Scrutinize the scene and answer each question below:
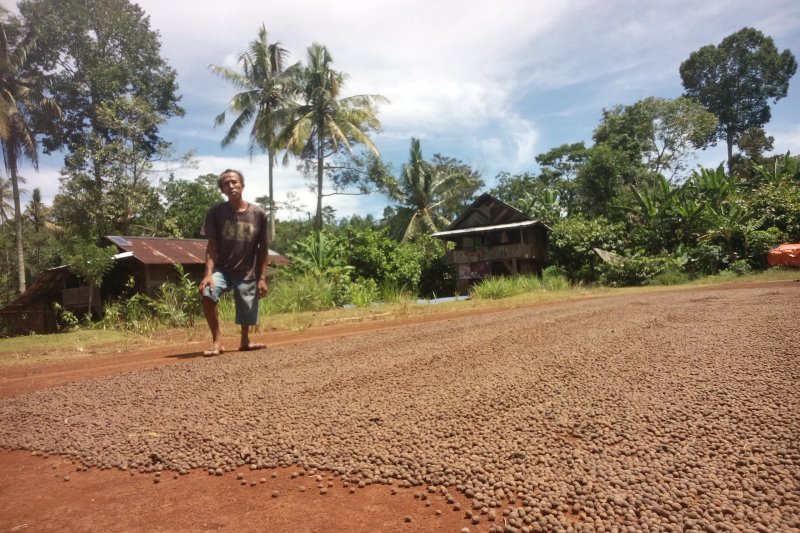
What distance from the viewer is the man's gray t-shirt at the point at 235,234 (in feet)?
15.5

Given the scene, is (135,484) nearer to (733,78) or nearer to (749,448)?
(749,448)

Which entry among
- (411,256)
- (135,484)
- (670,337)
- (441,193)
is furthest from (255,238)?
(441,193)

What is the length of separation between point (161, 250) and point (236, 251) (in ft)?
34.5

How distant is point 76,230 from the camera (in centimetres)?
2123

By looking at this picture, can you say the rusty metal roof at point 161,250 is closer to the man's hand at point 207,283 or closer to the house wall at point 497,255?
the man's hand at point 207,283

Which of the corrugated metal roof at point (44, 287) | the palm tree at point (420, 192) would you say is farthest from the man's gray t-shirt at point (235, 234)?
the palm tree at point (420, 192)

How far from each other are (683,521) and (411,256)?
21400mm

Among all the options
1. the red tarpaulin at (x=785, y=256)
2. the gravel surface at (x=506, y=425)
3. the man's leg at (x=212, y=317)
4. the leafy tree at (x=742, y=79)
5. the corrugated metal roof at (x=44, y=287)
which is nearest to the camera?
the gravel surface at (x=506, y=425)

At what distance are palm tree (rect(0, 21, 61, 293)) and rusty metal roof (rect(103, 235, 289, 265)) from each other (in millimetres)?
7324

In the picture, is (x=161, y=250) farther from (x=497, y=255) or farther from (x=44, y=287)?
(x=497, y=255)

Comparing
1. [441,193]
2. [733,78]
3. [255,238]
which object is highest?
[733,78]

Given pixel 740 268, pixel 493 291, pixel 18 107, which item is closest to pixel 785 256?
pixel 740 268

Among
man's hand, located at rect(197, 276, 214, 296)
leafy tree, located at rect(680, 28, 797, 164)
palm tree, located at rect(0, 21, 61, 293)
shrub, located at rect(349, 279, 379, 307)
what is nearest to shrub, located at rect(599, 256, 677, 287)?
shrub, located at rect(349, 279, 379, 307)

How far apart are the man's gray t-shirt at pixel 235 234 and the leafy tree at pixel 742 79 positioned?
1677 inches
